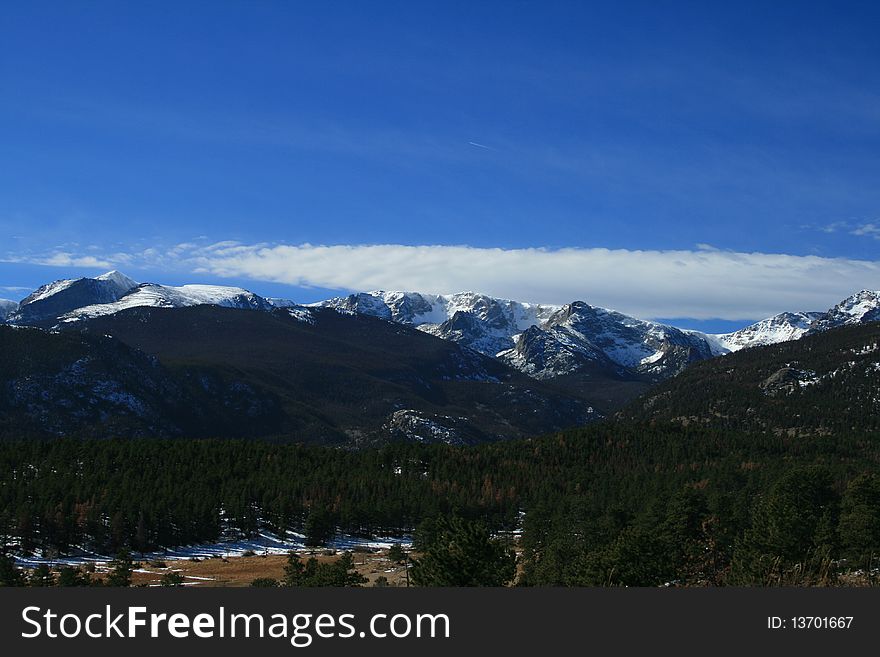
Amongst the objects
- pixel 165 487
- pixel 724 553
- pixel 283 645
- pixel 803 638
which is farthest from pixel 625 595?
pixel 165 487

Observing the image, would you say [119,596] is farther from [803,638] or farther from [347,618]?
[803,638]

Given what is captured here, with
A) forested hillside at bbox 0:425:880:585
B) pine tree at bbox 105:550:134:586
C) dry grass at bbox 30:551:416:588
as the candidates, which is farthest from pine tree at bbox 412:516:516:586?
dry grass at bbox 30:551:416:588

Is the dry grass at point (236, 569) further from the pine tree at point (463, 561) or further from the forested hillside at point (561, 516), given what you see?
the pine tree at point (463, 561)

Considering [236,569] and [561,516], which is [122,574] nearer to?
[236,569]

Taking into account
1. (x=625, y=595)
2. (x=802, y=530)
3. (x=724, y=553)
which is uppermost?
(x=625, y=595)

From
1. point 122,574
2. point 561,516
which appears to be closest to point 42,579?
point 122,574

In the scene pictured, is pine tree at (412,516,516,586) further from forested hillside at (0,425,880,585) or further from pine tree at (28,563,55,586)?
pine tree at (28,563,55,586)

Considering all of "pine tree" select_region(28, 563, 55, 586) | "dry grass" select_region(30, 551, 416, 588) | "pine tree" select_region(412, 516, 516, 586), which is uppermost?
"pine tree" select_region(412, 516, 516, 586)

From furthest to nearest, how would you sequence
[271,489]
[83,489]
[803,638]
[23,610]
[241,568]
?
[271,489]
[83,489]
[241,568]
[23,610]
[803,638]

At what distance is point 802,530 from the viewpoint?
74125mm

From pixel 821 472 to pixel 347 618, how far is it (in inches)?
3542

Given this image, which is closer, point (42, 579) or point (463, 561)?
point (463, 561)

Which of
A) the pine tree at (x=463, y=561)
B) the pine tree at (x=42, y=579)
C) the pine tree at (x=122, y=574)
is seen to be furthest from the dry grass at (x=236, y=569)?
the pine tree at (x=463, y=561)

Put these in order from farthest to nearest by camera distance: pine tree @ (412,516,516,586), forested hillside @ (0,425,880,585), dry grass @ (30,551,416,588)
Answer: dry grass @ (30,551,416,588), forested hillside @ (0,425,880,585), pine tree @ (412,516,516,586)
